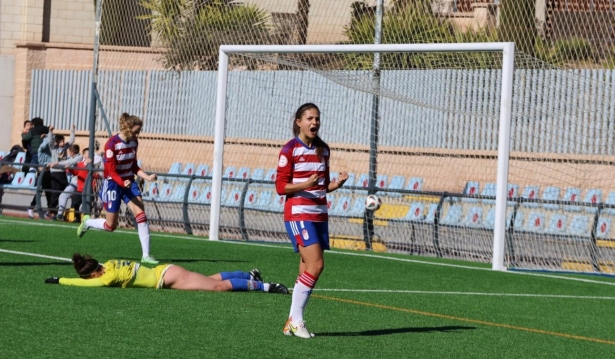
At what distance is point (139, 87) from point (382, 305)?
14.9 m

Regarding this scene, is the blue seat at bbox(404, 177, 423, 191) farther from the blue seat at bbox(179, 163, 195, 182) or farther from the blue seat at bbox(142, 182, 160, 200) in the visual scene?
the blue seat at bbox(142, 182, 160, 200)

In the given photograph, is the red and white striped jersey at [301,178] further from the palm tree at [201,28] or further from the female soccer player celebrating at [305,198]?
the palm tree at [201,28]

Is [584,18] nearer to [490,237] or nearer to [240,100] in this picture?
[490,237]

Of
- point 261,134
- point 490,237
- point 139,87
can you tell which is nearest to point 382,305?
point 490,237

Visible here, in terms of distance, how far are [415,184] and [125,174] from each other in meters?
7.06

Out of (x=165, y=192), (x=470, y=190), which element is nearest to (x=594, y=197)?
(x=470, y=190)

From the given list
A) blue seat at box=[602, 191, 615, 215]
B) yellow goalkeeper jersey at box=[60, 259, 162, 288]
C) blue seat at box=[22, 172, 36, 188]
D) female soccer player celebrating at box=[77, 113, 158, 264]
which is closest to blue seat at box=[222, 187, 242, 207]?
blue seat at box=[22, 172, 36, 188]

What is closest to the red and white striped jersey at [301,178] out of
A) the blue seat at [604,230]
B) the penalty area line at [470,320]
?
the penalty area line at [470,320]

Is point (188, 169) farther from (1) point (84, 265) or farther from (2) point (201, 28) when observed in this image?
(1) point (84, 265)

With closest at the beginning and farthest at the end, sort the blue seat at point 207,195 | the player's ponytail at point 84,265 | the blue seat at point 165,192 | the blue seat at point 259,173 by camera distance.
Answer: the player's ponytail at point 84,265, the blue seat at point 259,173, the blue seat at point 207,195, the blue seat at point 165,192

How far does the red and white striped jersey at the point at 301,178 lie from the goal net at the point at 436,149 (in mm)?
8008

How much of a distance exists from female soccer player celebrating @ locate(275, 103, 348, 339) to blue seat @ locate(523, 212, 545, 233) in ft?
30.4

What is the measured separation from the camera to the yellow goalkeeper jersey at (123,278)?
12.2m

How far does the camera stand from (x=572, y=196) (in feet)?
62.4
